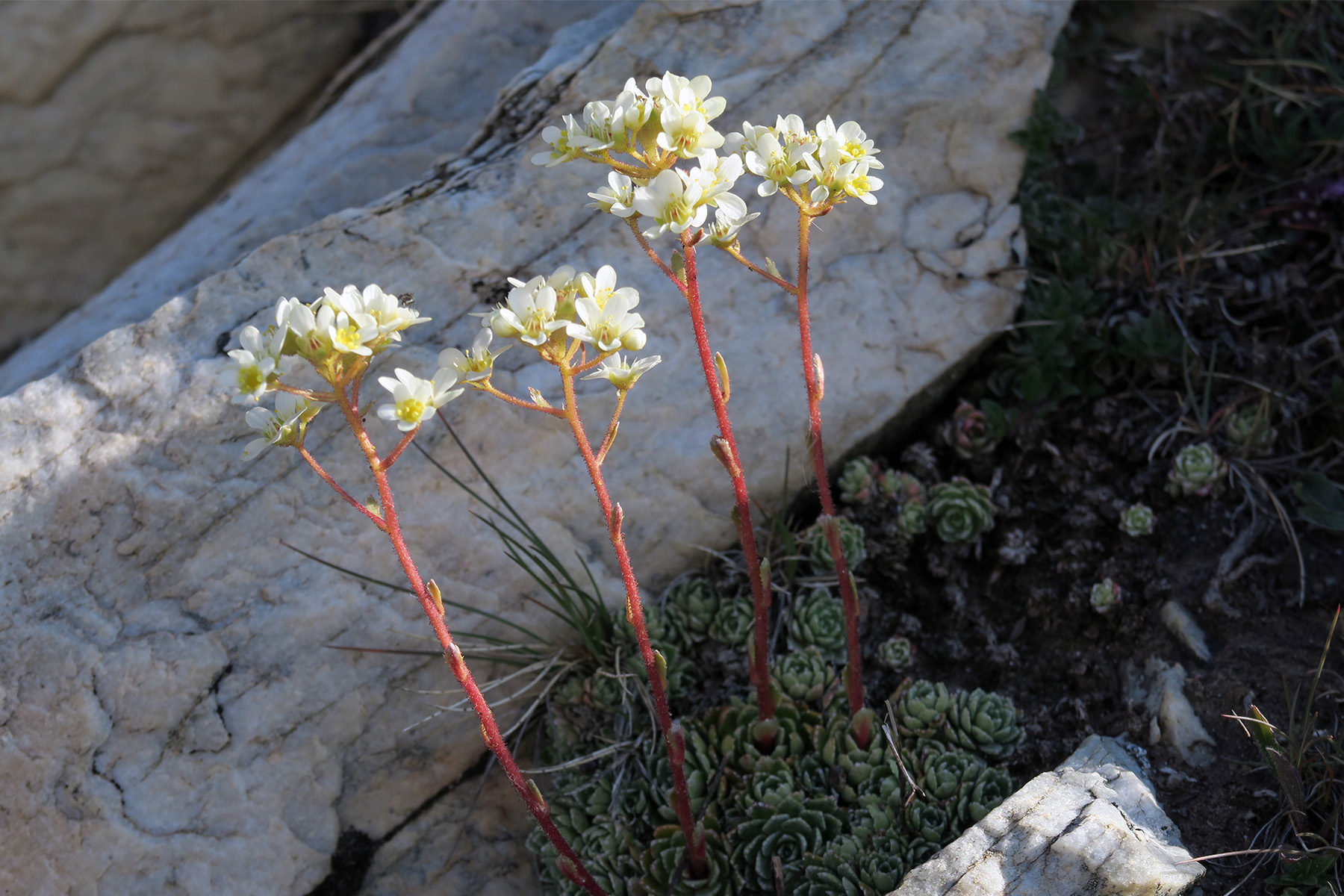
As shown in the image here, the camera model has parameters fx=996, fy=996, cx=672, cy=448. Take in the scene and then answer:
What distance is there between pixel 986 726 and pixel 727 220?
1.69m

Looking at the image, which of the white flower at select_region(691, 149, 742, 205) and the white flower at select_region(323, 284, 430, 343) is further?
the white flower at select_region(691, 149, 742, 205)

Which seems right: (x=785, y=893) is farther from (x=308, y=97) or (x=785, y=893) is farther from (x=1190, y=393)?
(x=308, y=97)

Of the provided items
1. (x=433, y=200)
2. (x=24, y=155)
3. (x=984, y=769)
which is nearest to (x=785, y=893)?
(x=984, y=769)

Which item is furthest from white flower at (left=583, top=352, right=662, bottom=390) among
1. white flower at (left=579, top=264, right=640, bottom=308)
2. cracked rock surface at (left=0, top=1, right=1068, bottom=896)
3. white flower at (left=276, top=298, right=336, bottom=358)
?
cracked rock surface at (left=0, top=1, right=1068, bottom=896)

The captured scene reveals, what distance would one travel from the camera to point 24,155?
5.91 meters

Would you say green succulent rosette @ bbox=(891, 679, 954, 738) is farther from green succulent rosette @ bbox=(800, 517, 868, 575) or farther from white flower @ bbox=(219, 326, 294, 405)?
white flower @ bbox=(219, 326, 294, 405)

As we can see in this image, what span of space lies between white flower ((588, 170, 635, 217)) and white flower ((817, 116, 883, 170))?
1.51 feet

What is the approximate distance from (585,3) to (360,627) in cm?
301

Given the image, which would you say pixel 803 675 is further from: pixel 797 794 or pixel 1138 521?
pixel 1138 521

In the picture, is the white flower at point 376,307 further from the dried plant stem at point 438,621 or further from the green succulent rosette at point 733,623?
the green succulent rosette at point 733,623

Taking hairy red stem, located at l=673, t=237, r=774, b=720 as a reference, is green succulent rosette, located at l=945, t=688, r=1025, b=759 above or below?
below

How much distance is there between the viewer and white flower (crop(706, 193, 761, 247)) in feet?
7.27

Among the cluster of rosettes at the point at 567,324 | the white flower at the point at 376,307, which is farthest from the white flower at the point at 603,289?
the white flower at the point at 376,307

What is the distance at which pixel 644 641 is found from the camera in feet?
7.67
